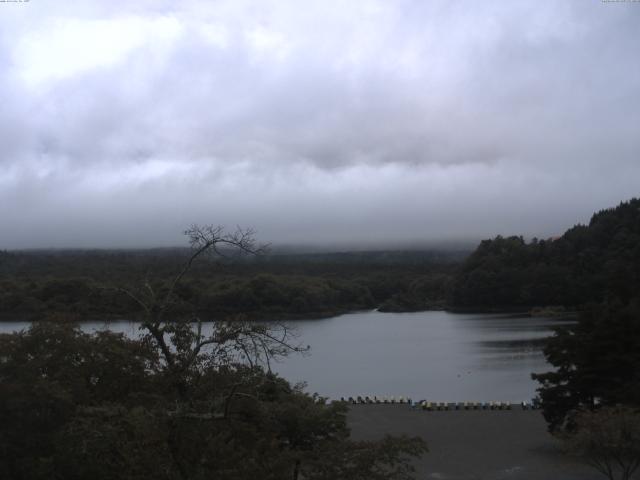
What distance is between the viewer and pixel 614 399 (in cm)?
1675

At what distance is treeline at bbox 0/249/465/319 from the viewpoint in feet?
34.0

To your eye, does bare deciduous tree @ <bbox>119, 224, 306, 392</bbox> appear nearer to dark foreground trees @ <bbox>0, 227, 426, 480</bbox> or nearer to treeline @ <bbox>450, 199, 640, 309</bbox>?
dark foreground trees @ <bbox>0, 227, 426, 480</bbox>

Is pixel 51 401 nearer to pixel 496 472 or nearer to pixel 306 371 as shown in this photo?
pixel 496 472

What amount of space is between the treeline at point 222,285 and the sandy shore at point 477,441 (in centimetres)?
547

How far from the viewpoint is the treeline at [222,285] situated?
34.0ft

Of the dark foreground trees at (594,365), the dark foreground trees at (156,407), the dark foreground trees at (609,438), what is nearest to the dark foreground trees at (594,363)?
the dark foreground trees at (594,365)

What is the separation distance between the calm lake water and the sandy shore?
4067 millimetres

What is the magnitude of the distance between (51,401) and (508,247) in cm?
8317

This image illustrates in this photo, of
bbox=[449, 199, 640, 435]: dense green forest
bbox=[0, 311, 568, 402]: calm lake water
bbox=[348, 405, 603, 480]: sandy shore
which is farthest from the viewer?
bbox=[449, 199, 640, 435]: dense green forest

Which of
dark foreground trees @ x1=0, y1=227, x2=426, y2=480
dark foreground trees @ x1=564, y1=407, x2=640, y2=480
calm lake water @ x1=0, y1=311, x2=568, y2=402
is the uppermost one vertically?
dark foreground trees @ x1=0, y1=227, x2=426, y2=480

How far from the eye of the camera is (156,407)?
6.63 m

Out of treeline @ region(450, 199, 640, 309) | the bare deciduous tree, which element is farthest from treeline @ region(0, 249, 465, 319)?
treeline @ region(450, 199, 640, 309)

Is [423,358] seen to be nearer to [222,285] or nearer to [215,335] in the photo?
[222,285]

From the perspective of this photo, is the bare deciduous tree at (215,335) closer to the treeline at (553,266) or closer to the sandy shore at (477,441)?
the sandy shore at (477,441)
